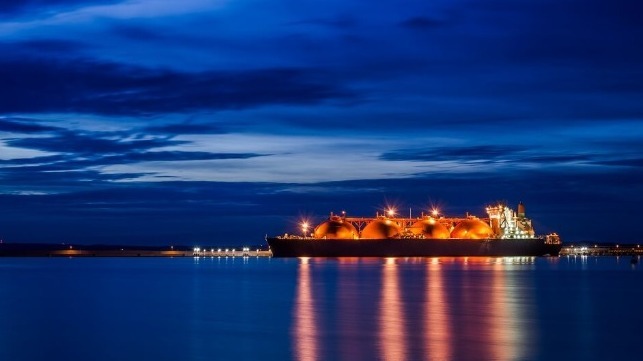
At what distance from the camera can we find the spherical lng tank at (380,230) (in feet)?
467

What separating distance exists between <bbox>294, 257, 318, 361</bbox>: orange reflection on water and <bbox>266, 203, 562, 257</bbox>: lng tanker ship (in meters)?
74.3

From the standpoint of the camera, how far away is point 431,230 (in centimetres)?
14775

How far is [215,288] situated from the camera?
234ft

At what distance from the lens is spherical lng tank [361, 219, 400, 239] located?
14238cm

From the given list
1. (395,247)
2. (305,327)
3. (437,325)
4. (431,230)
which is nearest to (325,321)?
(305,327)

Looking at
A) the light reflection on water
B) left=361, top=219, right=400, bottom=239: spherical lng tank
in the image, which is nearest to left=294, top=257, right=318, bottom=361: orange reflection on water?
the light reflection on water

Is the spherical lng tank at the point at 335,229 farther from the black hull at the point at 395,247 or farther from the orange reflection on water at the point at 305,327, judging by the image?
the orange reflection on water at the point at 305,327

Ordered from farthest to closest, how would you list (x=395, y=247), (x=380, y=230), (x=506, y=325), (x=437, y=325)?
(x=395, y=247)
(x=380, y=230)
(x=506, y=325)
(x=437, y=325)

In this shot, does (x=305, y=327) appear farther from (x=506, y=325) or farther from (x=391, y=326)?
(x=506, y=325)

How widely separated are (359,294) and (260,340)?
23.5m

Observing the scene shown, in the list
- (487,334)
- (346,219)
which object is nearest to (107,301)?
(487,334)

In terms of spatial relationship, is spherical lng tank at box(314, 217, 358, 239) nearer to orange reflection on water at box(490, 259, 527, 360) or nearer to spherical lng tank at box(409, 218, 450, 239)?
spherical lng tank at box(409, 218, 450, 239)

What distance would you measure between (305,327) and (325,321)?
2640mm

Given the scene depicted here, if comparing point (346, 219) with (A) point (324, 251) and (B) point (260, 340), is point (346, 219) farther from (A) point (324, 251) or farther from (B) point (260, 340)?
(B) point (260, 340)
